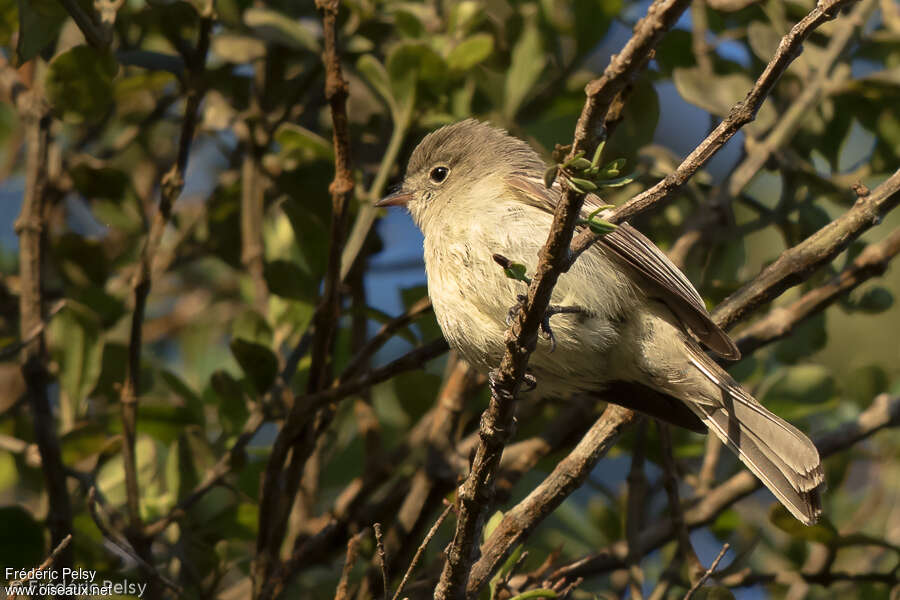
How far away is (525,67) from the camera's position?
4016 mm

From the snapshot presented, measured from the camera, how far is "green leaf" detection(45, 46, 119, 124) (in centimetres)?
349

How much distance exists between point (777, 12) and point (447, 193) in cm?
153

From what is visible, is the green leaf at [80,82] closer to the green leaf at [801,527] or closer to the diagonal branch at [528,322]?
the diagonal branch at [528,322]

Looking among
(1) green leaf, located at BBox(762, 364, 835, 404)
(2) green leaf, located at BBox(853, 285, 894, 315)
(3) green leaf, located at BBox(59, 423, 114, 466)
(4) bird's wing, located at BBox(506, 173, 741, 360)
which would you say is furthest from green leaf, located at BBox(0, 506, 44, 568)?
(2) green leaf, located at BBox(853, 285, 894, 315)

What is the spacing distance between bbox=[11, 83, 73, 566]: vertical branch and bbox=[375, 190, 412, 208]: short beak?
1.26m

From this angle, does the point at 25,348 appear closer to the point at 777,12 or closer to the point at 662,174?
the point at 662,174

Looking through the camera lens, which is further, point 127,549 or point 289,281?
point 289,281

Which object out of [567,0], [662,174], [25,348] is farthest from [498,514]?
[567,0]

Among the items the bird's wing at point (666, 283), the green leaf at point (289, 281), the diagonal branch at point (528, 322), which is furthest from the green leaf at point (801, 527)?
the green leaf at point (289, 281)

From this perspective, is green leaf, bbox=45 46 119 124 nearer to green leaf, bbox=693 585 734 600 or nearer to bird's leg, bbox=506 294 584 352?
bird's leg, bbox=506 294 584 352

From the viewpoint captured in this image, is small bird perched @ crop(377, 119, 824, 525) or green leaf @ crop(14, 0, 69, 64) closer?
small bird perched @ crop(377, 119, 824, 525)

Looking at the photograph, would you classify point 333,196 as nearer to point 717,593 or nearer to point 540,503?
point 540,503

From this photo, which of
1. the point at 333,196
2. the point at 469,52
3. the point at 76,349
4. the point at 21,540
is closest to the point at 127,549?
the point at 21,540

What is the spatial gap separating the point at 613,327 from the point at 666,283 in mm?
278
